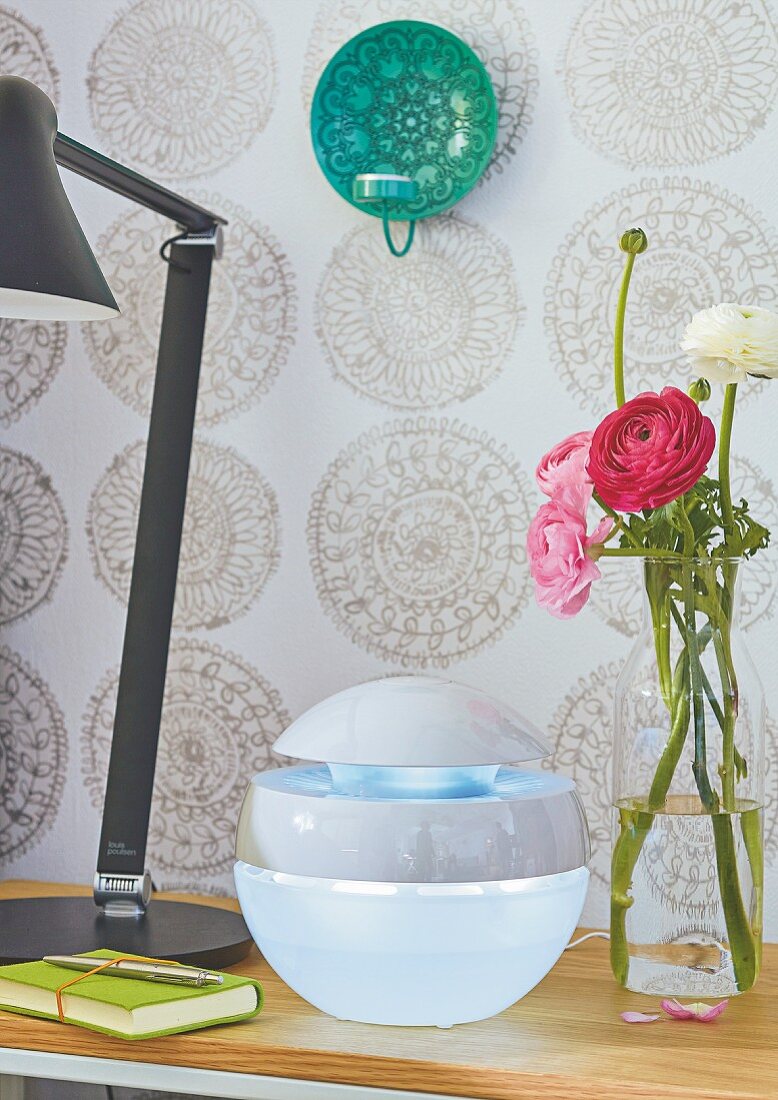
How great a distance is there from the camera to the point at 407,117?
1225 mm

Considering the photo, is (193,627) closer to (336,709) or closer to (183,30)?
(336,709)

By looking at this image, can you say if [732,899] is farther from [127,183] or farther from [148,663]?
[127,183]

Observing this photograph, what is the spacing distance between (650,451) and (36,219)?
0.46m

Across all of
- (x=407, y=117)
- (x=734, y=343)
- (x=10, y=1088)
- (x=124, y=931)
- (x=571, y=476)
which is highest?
(x=407, y=117)

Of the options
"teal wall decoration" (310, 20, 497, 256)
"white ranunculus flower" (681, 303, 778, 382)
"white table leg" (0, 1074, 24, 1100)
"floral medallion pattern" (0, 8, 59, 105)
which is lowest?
"white table leg" (0, 1074, 24, 1100)

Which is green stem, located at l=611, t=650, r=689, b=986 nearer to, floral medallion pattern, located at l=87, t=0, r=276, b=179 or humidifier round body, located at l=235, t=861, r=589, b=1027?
humidifier round body, located at l=235, t=861, r=589, b=1027

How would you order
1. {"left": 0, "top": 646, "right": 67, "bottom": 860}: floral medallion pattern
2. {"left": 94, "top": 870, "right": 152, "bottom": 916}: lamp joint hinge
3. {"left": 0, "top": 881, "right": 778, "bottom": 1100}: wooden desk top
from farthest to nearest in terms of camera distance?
1. {"left": 0, "top": 646, "right": 67, "bottom": 860}: floral medallion pattern
2. {"left": 94, "top": 870, "right": 152, "bottom": 916}: lamp joint hinge
3. {"left": 0, "top": 881, "right": 778, "bottom": 1100}: wooden desk top

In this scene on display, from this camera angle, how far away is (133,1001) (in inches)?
31.9

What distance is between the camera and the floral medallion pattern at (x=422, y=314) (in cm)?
124

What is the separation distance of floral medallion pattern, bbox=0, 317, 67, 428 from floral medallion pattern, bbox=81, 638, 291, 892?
331mm

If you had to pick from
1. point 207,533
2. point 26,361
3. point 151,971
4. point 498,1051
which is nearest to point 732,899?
point 498,1051

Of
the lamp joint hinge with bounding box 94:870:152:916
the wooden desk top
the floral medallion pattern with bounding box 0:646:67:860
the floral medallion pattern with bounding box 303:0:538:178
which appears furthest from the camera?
the floral medallion pattern with bounding box 0:646:67:860

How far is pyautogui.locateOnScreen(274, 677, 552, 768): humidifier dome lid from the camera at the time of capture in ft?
2.80

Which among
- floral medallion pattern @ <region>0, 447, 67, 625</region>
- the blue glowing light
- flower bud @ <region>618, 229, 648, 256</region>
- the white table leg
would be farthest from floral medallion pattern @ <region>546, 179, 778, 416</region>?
the white table leg
